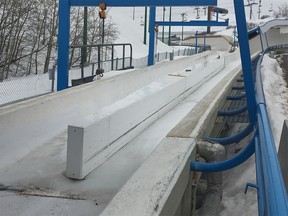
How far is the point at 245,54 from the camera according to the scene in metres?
3.86

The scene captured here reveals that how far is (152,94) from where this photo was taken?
17.5 ft

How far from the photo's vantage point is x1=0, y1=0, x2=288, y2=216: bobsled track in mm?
2455

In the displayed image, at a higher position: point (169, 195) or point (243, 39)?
point (243, 39)

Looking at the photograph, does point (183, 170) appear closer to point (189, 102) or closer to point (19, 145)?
point (19, 145)

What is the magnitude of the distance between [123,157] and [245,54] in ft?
5.49

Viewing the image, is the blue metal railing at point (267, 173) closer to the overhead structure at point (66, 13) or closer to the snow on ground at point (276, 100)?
the snow on ground at point (276, 100)

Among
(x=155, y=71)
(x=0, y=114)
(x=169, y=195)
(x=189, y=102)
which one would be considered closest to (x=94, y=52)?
(x=155, y=71)

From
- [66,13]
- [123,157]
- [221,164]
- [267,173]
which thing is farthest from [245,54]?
[66,13]

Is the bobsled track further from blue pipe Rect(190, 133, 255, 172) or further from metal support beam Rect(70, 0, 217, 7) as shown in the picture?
metal support beam Rect(70, 0, 217, 7)

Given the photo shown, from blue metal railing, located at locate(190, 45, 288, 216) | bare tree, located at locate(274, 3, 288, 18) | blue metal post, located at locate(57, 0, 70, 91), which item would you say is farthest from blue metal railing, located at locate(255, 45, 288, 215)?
bare tree, located at locate(274, 3, 288, 18)

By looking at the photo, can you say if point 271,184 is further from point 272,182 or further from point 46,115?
point 46,115

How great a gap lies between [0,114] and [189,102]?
3.72m

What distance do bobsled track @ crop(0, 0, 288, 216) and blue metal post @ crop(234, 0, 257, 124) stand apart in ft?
0.04

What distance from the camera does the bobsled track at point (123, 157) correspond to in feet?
8.05
